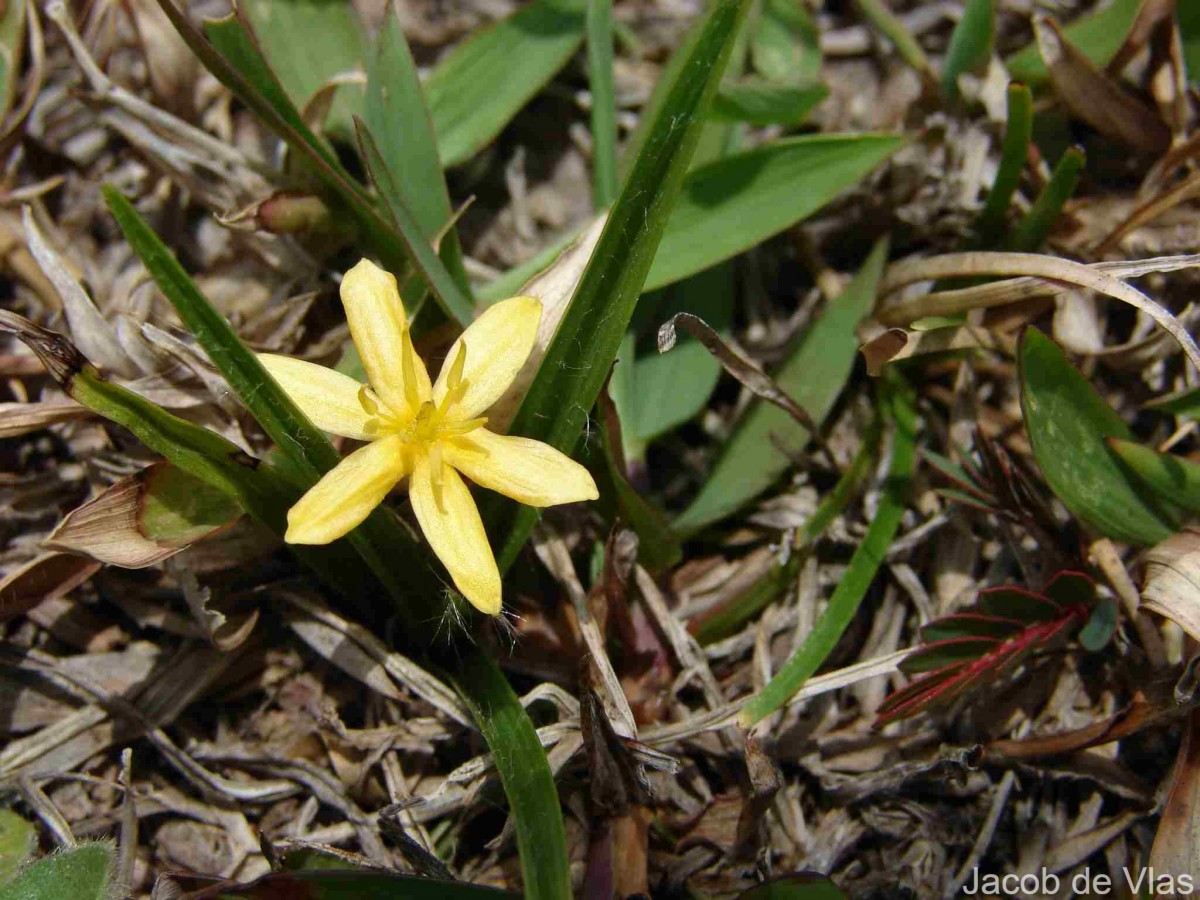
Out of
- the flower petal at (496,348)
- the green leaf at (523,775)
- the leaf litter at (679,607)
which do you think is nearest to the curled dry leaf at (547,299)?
the leaf litter at (679,607)

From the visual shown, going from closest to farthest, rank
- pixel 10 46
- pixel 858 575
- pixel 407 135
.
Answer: pixel 858 575
pixel 407 135
pixel 10 46

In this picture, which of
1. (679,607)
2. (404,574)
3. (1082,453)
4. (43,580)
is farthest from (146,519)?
(1082,453)

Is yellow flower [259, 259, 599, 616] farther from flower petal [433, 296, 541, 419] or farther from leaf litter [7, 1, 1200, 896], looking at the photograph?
leaf litter [7, 1, 1200, 896]

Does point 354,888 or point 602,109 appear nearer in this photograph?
point 354,888

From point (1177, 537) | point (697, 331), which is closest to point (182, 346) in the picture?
point (697, 331)

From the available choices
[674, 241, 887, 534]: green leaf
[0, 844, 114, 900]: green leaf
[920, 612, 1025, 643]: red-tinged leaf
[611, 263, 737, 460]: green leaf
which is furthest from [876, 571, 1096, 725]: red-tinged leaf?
[0, 844, 114, 900]: green leaf

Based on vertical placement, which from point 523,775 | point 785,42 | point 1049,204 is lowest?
point 523,775

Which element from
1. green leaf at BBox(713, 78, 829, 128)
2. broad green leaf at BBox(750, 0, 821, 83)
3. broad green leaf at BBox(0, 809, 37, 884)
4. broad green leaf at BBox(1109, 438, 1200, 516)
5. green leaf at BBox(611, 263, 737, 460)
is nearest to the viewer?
broad green leaf at BBox(0, 809, 37, 884)

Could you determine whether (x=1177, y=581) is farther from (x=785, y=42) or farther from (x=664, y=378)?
(x=785, y=42)
